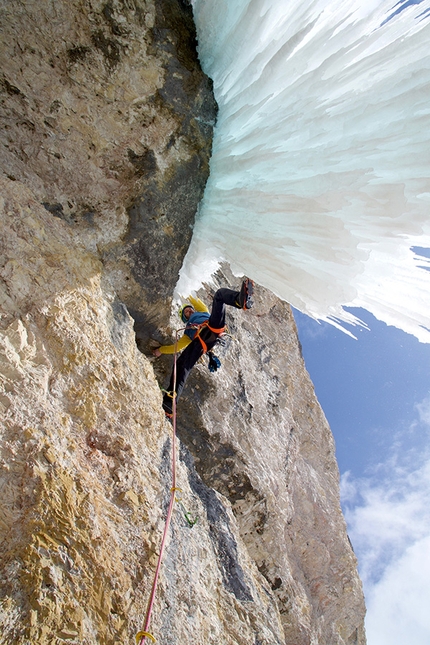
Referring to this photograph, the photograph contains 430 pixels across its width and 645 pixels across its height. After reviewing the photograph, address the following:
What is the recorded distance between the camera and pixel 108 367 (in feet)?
9.40

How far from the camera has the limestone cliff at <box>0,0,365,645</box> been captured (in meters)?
1.93

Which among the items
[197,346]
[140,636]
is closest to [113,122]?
[197,346]

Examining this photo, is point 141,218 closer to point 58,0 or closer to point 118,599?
point 58,0

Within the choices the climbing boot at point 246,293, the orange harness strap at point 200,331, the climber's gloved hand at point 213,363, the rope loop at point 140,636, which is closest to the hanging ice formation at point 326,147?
the climbing boot at point 246,293

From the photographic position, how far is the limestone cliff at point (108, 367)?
193 cm

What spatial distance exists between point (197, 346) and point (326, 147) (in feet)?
7.47

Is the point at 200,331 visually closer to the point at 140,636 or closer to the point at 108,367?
the point at 108,367

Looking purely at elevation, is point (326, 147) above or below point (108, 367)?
above

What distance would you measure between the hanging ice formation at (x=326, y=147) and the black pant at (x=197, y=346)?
562 millimetres

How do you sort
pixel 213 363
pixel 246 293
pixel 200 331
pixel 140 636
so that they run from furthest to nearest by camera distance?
pixel 213 363, pixel 200 331, pixel 246 293, pixel 140 636

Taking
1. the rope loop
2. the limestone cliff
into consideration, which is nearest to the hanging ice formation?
the limestone cliff

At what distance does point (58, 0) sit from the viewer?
2750mm

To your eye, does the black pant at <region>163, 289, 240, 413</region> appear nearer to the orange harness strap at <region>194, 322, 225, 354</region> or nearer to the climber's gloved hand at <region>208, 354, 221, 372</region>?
the orange harness strap at <region>194, 322, 225, 354</region>

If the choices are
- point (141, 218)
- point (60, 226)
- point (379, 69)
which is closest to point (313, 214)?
point (379, 69)
